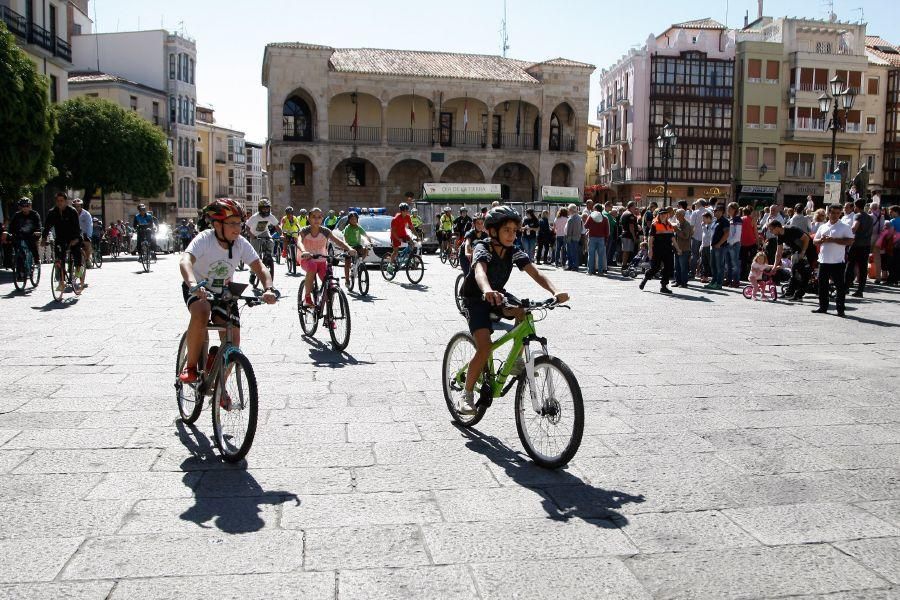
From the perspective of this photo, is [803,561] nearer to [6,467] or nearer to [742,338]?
[6,467]

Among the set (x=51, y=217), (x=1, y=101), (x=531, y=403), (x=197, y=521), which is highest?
(x=1, y=101)

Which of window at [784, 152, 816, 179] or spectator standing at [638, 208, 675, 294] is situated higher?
window at [784, 152, 816, 179]

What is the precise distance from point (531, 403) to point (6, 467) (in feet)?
9.65

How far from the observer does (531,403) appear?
5223 millimetres

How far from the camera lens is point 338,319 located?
32.0 ft

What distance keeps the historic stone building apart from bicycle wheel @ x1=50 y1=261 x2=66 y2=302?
38.0m

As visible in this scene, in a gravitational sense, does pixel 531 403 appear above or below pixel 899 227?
below

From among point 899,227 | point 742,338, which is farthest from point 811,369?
point 899,227

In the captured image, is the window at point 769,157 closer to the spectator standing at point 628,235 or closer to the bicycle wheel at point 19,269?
the spectator standing at point 628,235

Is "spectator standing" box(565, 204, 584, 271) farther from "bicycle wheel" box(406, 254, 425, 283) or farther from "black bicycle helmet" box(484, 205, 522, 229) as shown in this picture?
"black bicycle helmet" box(484, 205, 522, 229)

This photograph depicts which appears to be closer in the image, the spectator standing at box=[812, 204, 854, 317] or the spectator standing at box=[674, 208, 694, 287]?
the spectator standing at box=[812, 204, 854, 317]

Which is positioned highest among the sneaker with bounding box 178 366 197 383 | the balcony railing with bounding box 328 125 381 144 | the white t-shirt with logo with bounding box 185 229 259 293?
the balcony railing with bounding box 328 125 381 144

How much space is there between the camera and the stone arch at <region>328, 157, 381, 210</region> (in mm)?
55531

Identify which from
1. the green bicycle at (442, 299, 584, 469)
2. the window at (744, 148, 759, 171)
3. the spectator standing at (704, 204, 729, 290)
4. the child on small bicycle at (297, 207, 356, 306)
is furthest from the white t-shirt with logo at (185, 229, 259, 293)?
the window at (744, 148, 759, 171)
